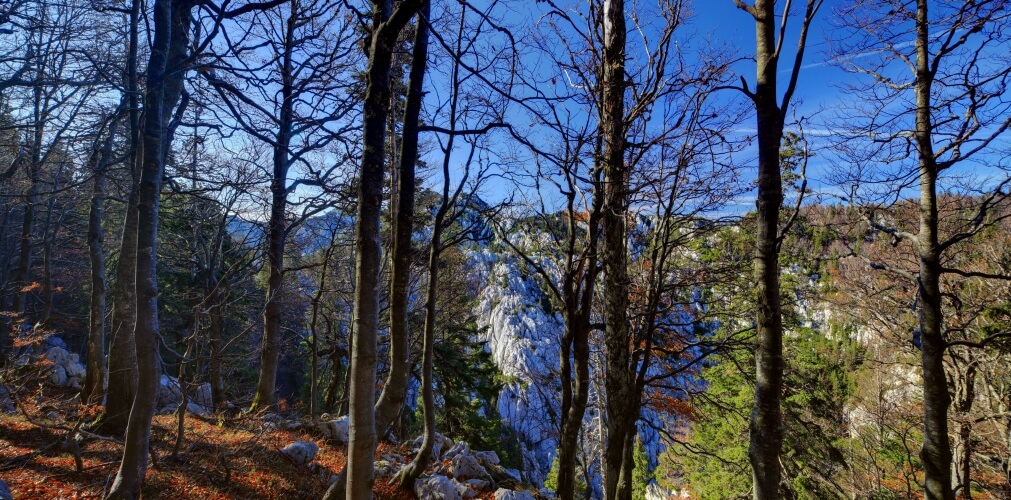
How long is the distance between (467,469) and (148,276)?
4.97 metres

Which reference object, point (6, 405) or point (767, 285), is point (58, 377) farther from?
point (767, 285)

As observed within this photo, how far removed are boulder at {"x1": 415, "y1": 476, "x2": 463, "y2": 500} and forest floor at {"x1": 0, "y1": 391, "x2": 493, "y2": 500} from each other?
0.71ft

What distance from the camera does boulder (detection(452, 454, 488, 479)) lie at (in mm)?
6320

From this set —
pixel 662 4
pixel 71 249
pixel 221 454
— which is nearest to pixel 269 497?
pixel 221 454

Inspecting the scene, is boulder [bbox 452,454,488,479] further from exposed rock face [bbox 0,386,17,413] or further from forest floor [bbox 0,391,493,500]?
exposed rock face [bbox 0,386,17,413]

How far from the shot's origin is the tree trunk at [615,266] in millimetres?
4312

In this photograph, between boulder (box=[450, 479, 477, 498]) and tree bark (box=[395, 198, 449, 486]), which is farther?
boulder (box=[450, 479, 477, 498])

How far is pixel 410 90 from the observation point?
4668 millimetres

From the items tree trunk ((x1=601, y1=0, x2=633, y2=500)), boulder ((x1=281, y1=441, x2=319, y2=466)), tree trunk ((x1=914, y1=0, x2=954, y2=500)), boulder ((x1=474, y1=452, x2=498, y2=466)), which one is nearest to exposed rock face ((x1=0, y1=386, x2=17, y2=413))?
boulder ((x1=281, y1=441, x2=319, y2=466))

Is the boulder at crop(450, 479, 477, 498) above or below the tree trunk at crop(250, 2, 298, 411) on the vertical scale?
below

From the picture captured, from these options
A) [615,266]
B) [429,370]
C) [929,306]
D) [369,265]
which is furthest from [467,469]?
[929,306]

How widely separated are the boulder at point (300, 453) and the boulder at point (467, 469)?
2.27 m

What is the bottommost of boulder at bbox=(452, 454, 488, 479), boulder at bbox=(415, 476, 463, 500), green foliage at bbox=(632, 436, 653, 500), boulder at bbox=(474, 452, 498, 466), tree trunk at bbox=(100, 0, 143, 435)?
green foliage at bbox=(632, 436, 653, 500)

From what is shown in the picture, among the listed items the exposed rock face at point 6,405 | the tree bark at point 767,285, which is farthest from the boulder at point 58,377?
the tree bark at point 767,285
